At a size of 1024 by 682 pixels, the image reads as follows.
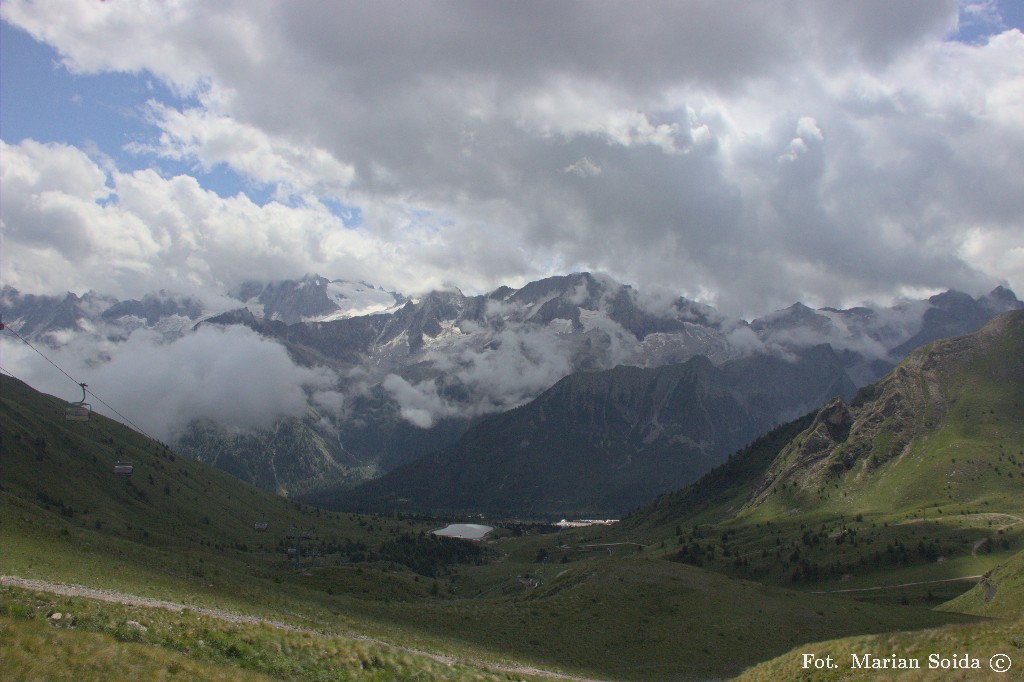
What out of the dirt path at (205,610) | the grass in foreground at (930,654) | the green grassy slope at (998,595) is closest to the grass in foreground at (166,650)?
the dirt path at (205,610)

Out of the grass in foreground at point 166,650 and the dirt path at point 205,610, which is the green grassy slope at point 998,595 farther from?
the grass in foreground at point 166,650

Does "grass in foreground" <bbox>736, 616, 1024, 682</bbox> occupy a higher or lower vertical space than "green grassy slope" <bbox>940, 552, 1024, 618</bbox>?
higher

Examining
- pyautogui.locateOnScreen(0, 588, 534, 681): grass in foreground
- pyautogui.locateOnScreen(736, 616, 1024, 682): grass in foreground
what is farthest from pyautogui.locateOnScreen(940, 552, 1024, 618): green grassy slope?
pyautogui.locateOnScreen(0, 588, 534, 681): grass in foreground

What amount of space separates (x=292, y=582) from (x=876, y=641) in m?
80.4

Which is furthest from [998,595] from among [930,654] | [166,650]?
[166,650]

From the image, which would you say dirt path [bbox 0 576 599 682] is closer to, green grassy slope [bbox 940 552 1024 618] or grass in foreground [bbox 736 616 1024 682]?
grass in foreground [bbox 736 616 1024 682]

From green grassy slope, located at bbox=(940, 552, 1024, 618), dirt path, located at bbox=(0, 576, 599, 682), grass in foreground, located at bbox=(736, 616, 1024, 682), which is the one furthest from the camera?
green grassy slope, located at bbox=(940, 552, 1024, 618)

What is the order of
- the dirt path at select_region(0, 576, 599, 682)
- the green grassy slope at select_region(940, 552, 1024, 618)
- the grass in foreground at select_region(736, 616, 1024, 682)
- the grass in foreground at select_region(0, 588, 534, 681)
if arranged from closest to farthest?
the grass in foreground at select_region(0, 588, 534, 681) → the grass in foreground at select_region(736, 616, 1024, 682) → the dirt path at select_region(0, 576, 599, 682) → the green grassy slope at select_region(940, 552, 1024, 618)

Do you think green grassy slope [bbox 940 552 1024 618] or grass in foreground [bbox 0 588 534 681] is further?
green grassy slope [bbox 940 552 1024 618]

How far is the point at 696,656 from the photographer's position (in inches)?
2867

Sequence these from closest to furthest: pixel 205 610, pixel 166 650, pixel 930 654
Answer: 1. pixel 166 650
2. pixel 930 654
3. pixel 205 610

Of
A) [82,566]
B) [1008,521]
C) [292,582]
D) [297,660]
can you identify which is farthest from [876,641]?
[1008,521]

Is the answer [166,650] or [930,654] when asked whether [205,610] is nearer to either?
[166,650]

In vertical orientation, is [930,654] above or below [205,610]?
above
